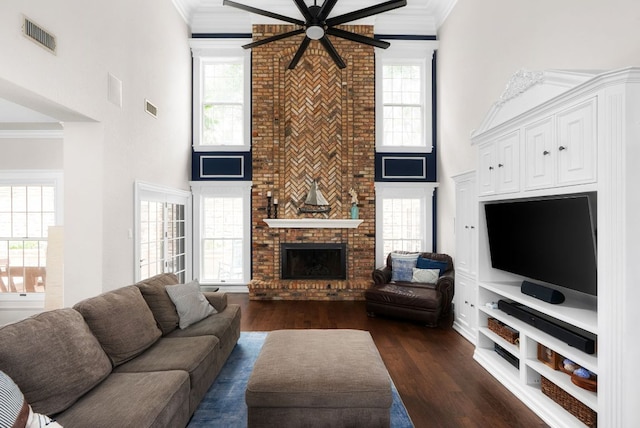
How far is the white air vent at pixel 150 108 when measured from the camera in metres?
4.61

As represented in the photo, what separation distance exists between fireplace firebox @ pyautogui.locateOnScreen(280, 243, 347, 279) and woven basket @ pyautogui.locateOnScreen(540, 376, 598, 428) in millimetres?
3927

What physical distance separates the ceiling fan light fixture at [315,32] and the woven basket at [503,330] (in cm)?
351

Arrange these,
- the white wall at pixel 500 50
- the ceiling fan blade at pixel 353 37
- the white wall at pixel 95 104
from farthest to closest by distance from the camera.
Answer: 1. the ceiling fan blade at pixel 353 37
2. the white wall at pixel 95 104
3. the white wall at pixel 500 50

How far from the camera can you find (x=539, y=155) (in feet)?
8.76

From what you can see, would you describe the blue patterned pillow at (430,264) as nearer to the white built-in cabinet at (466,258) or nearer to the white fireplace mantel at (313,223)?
the white built-in cabinet at (466,258)

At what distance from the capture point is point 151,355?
2611 mm

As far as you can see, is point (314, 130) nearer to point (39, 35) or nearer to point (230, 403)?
point (39, 35)

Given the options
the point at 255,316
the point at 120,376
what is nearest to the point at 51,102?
the point at 120,376

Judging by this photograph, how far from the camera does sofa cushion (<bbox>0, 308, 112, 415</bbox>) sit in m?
1.73

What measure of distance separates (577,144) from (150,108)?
4.79 metres

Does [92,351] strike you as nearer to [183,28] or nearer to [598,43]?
[598,43]

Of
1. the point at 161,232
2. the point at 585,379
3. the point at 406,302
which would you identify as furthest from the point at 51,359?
the point at 406,302

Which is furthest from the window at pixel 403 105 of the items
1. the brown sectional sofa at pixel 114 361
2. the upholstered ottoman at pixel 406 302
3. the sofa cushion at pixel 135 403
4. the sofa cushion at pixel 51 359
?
the sofa cushion at pixel 51 359

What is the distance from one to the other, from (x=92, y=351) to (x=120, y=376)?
255mm
